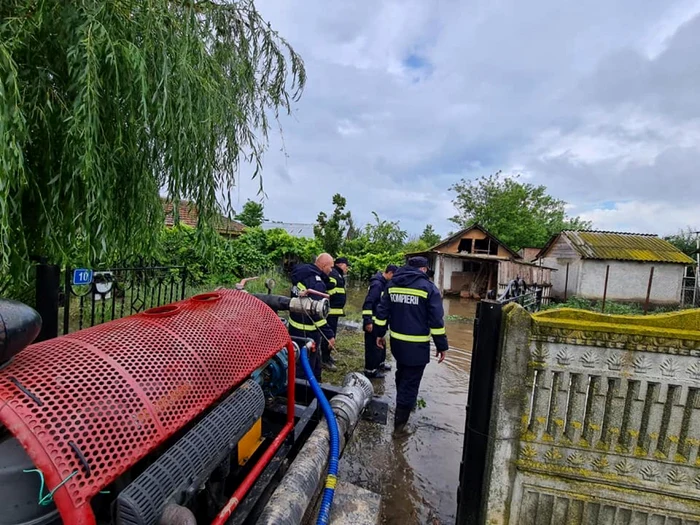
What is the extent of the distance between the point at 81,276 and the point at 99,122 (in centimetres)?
133

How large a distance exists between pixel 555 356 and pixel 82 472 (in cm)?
237

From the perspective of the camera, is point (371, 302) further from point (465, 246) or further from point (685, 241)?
point (685, 241)

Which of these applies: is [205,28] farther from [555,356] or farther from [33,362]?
[555,356]

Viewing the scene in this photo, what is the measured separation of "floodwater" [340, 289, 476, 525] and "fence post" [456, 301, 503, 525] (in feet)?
1.74

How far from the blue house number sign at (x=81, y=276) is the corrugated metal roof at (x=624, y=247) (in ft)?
72.3

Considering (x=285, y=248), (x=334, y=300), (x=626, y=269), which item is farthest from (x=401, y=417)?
(x=626, y=269)

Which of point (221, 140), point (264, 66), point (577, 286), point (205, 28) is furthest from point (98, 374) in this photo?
point (577, 286)

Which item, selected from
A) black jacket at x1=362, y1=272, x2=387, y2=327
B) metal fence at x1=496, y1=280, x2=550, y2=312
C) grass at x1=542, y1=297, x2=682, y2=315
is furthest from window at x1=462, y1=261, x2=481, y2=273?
black jacket at x1=362, y1=272, x2=387, y2=327

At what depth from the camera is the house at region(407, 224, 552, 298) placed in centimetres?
2203

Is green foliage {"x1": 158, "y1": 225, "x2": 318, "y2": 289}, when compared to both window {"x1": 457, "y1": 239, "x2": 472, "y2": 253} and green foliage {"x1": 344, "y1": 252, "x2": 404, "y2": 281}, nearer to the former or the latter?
green foliage {"x1": 344, "y1": 252, "x2": 404, "y2": 281}

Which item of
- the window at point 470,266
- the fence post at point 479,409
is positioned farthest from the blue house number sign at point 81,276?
the window at point 470,266

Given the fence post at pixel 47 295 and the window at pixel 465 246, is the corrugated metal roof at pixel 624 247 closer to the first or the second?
the window at pixel 465 246

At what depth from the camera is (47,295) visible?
8.61 feet

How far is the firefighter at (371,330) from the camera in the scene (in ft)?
18.9
